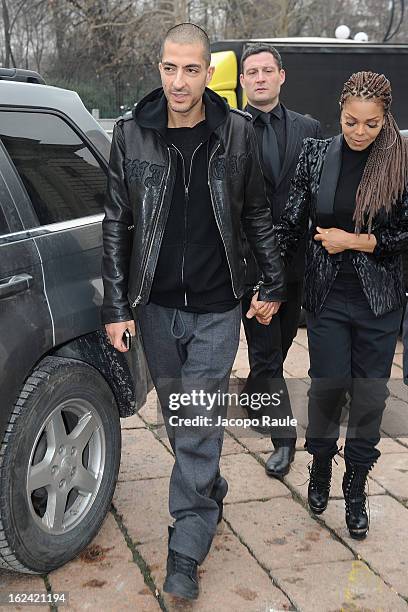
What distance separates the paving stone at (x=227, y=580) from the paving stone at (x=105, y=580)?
0.07 metres

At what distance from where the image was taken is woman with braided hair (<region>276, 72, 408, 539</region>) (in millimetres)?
3033

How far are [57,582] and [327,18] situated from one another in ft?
121

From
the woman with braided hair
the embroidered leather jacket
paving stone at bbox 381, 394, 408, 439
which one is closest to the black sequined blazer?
the woman with braided hair

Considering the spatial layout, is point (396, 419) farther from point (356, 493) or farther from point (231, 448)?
point (356, 493)

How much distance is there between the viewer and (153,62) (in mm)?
29922

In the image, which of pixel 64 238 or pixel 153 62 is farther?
pixel 153 62

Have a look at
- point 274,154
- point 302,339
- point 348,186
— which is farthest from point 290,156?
point 302,339

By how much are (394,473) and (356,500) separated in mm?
668

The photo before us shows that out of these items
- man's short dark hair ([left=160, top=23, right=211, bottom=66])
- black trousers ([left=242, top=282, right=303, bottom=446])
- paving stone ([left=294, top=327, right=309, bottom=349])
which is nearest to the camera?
man's short dark hair ([left=160, top=23, right=211, bottom=66])

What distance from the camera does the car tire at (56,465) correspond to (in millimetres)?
2629

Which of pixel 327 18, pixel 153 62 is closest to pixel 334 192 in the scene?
pixel 153 62

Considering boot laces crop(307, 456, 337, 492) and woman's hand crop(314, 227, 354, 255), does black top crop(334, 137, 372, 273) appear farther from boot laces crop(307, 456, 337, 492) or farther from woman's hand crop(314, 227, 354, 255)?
boot laces crop(307, 456, 337, 492)

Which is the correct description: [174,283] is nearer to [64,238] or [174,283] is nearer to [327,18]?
[64,238]

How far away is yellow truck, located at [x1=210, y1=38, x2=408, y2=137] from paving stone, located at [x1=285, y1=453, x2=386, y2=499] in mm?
7906
